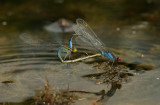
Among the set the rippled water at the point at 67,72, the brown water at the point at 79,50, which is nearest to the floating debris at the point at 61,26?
the brown water at the point at 79,50

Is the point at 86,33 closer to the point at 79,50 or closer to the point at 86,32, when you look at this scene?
the point at 86,32

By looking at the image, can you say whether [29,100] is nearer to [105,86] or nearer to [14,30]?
[105,86]

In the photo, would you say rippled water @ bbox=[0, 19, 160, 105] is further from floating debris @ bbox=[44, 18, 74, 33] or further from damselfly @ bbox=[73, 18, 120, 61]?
floating debris @ bbox=[44, 18, 74, 33]

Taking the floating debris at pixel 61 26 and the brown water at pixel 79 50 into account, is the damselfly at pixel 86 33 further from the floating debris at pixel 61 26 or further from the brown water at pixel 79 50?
the floating debris at pixel 61 26

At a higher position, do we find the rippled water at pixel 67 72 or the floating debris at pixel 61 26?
the floating debris at pixel 61 26

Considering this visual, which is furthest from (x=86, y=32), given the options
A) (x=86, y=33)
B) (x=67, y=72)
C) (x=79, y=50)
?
(x=67, y=72)

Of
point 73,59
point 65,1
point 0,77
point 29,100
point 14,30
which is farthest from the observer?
point 65,1

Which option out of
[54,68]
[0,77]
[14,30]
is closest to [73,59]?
[54,68]
